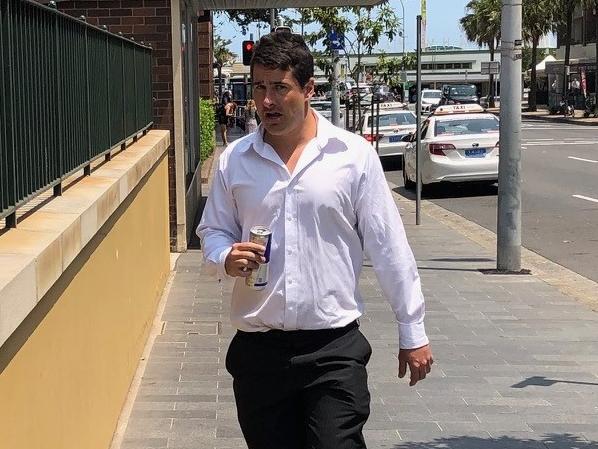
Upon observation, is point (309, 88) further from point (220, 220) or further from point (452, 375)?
point (452, 375)

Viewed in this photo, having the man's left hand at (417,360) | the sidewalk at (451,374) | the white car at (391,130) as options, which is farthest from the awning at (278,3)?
the man's left hand at (417,360)

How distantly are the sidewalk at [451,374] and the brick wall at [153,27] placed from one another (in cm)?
232

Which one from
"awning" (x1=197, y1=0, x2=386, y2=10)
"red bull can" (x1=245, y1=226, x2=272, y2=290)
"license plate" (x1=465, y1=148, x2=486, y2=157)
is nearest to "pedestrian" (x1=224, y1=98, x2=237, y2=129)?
"license plate" (x1=465, y1=148, x2=486, y2=157)

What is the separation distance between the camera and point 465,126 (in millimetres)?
20688

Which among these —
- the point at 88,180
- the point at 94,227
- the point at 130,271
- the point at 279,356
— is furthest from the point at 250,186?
the point at 130,271

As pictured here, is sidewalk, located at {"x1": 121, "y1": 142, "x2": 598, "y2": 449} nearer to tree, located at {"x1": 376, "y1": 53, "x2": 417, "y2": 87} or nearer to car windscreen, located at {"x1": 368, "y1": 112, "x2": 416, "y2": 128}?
car windscreen, located at {"x1": 368, "y1": 112, "x2": 416, "y2": 128}

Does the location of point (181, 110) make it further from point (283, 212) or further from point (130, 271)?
point (283, 212)

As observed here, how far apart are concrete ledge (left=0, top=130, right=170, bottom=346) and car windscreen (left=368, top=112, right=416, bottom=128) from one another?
22.3m

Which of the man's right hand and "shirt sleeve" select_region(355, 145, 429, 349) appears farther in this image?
"shirt sleeve" select_region(355, 145, 429, 349)

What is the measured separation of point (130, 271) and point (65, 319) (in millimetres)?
2679

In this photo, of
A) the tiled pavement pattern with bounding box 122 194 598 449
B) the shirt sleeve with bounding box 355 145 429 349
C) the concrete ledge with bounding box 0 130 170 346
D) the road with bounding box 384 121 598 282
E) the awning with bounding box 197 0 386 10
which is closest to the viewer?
the concrete ledge with bounding box 0 130 170 346

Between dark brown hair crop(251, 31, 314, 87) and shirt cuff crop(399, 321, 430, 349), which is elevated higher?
dark brown hair crop(251, 31, 314, 87)

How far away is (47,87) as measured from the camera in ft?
14.5

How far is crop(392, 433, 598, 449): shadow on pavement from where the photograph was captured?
5434 millimetres
